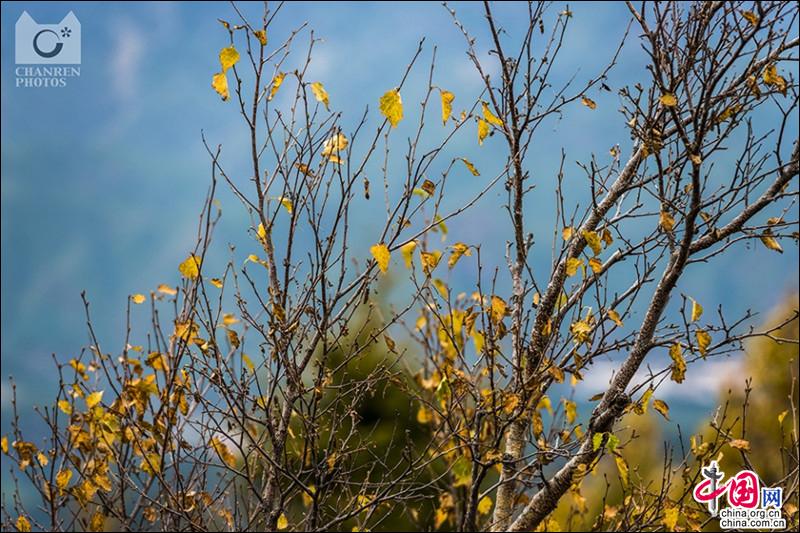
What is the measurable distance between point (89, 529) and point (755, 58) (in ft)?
11.3

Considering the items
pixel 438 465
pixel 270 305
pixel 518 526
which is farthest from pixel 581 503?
pixel 438 465

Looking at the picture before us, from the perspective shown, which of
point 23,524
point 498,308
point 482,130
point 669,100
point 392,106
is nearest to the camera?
point 392,106

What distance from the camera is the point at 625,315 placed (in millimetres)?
3355

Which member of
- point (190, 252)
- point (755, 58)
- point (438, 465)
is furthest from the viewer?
point (438, 465)

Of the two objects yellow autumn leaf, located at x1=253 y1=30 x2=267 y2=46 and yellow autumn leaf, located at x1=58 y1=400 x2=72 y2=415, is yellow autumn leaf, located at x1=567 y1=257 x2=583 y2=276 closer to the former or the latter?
yellow autumn leaf, located at x1=253 y1=30 x2=267 y2=46

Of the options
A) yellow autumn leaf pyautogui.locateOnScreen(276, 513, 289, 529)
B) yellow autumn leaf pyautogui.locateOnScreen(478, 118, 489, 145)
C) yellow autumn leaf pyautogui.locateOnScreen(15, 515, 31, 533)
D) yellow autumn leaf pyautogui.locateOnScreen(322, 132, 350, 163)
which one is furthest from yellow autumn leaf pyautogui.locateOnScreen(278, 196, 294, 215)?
yellow autumn leaf pyautogui.locateOnScreen(15, 515, 31, 533)

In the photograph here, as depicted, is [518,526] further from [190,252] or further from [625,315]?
[190,252]

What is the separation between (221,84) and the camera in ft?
9.32

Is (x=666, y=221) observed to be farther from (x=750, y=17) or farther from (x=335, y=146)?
(x=335, y=146)

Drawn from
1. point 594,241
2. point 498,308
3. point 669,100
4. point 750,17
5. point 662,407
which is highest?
point 750,17

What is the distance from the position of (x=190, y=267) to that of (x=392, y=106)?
3.09 ft

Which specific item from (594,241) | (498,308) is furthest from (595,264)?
(498,308)

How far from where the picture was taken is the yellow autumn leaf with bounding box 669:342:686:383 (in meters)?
3.11

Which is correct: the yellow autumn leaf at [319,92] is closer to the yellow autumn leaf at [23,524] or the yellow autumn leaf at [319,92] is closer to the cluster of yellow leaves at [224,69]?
the cluster of yellow leaves at [224,69]
